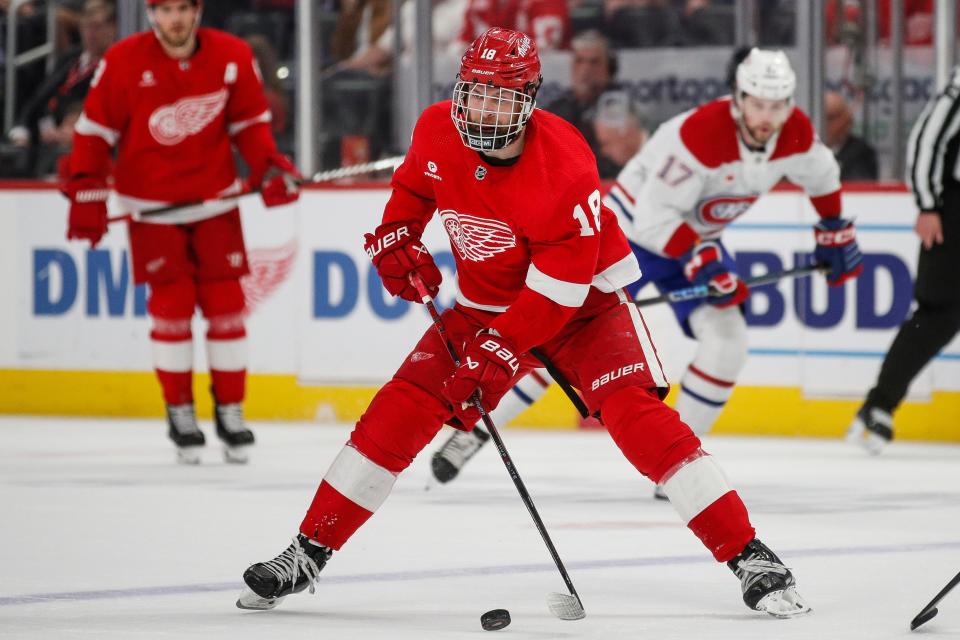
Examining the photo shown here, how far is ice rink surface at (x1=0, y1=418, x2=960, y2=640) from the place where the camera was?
3041 millimetres

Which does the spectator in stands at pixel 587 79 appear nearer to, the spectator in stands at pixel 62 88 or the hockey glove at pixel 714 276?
the spectator in stands at pixel 62 88

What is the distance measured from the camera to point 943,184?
589cm

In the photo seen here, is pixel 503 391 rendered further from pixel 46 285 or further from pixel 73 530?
pixel 46 285

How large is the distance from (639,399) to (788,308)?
3.45 m

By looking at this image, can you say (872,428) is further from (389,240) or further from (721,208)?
(389,240)

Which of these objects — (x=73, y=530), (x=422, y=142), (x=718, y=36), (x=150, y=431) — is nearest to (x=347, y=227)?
(x=150, y=431)

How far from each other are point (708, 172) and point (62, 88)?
377 centimetres

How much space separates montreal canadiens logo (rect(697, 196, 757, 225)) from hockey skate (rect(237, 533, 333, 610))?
78.3 inches

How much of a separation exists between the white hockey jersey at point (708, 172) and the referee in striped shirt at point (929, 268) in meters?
1.00

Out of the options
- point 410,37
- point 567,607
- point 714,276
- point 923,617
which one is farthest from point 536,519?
point 410,37

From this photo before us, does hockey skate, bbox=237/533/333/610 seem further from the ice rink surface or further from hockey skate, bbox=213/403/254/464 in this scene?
hockey skate, bbox=213/403/254/464

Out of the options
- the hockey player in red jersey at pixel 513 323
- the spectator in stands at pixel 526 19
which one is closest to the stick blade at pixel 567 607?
the hockey player in red jersey at pixel 513 323

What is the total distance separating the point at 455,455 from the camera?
16.2ft

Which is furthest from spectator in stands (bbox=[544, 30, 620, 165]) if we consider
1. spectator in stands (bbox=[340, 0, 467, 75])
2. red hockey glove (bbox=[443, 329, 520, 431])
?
red hockey glove (bbox=[443, 329, 520, 431])
